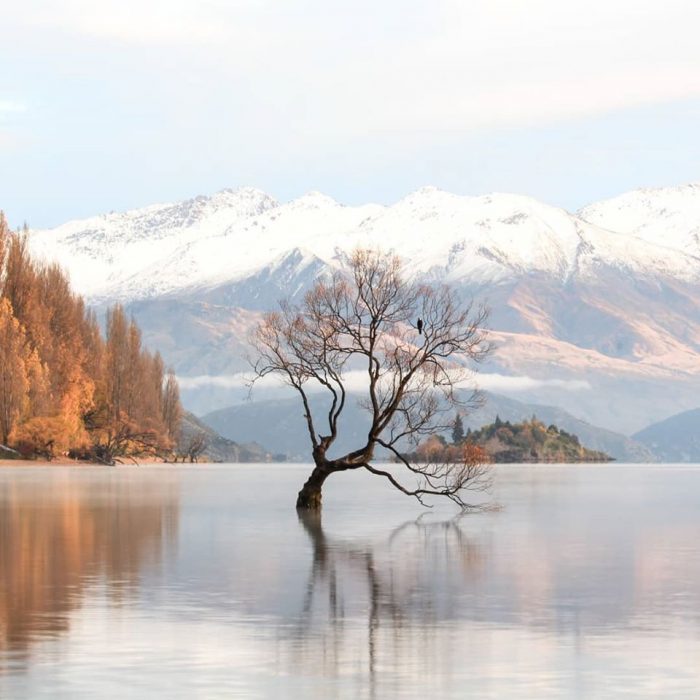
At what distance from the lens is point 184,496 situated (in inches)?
2798

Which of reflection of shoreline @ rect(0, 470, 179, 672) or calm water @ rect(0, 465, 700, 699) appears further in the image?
reflection of shoreline @ rect(0, 470, 179, 672)

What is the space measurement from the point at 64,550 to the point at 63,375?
96165 mm

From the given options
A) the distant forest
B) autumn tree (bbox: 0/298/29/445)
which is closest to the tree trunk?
autumn tree (bbox: 0/298/29/445)

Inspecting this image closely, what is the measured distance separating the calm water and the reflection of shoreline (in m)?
0.08

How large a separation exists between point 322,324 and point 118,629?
1199 inches

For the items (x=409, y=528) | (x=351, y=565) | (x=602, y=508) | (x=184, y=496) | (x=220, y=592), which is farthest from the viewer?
(x=184, y=496)

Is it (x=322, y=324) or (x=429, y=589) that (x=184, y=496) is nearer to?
(x=322, y=324)

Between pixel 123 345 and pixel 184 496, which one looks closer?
pixel 184 496

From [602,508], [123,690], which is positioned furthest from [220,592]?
[602,508]

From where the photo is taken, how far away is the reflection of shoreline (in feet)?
70.4

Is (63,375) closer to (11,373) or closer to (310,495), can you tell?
(11,373)

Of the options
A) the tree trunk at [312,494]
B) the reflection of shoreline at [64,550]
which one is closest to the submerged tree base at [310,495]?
the tree trunk at [312,494]

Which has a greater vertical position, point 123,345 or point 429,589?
point 123,345

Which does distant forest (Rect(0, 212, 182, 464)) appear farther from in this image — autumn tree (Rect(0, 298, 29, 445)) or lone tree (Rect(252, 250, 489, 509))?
lone tree (Rect(252, 250, 489, 509))
